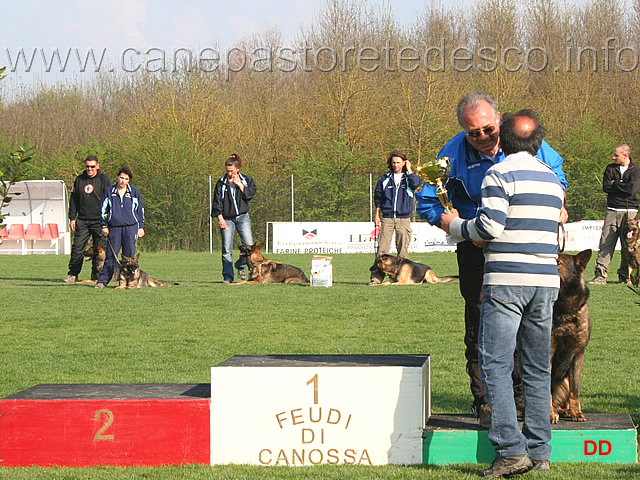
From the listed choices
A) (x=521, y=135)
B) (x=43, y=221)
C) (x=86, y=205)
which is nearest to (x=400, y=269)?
(x=86, y=205)

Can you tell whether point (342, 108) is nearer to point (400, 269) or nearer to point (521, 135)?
point (400, 269)

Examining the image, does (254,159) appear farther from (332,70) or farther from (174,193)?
(174,193)

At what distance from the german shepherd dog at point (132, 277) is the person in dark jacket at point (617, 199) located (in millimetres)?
7198

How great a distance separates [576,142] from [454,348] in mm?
26843

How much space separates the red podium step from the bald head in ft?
6.14

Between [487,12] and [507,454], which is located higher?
[487,12]

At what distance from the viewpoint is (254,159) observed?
34656mm

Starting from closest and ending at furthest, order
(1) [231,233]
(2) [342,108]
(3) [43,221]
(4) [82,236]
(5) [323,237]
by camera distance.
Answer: (1) [231,233]
(4) [82,236]
(5) [323,237]
(3) [43,221]
(2) [342,108]

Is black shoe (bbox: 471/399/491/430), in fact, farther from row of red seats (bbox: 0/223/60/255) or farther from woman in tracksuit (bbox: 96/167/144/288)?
row of red seats (bbox: 0/223/60/255)

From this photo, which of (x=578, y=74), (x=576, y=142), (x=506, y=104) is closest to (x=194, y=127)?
(x=506, y=104)

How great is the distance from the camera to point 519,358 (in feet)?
12.2

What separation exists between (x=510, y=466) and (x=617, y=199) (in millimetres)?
9878

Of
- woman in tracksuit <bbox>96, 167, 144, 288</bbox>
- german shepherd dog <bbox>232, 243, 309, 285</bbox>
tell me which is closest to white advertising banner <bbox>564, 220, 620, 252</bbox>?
german shepherd dog <bbox>232, 243, 309, 285</bbox>

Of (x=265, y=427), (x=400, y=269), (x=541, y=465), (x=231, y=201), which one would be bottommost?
(x=541, y=465)
